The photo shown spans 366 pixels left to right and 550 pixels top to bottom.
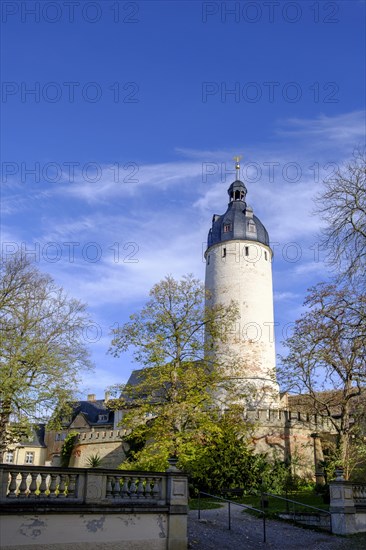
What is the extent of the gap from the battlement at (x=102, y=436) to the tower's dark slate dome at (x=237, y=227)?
16.4m

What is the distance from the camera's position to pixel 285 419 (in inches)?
1431

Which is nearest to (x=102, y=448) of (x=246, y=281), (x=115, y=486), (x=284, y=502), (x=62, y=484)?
(x=246, y=281)

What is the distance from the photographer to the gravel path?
47.5 feet

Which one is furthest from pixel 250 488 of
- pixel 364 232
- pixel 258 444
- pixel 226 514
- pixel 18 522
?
pixel 18 522

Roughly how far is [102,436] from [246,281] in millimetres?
15696

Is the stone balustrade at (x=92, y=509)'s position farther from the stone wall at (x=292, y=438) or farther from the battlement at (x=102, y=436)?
the battlement at (x=102, y=436)

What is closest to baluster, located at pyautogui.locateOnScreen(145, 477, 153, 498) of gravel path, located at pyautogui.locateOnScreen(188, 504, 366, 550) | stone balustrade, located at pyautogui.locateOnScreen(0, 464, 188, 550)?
stone balustrade, located at pyautogui.locateOnScreen(0, 464, 188, 550)

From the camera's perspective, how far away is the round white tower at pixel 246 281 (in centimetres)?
4169

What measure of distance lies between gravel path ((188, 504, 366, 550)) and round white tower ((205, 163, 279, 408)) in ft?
72.2

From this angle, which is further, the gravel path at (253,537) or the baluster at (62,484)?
the gravel path at (253,537)

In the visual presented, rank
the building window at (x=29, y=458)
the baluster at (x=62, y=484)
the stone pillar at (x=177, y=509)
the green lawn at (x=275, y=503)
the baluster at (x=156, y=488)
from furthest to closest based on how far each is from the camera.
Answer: the building window at (x=29, y=458), the green lawn at (x=275, y=503), the baluster at (x=156, y=488), the stone pillar at (x=177, y=509), the baluster at (x=62, y=484)

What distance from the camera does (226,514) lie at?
19.2 metres

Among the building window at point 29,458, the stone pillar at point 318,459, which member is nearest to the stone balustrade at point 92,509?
the stone pillar at point 318,459

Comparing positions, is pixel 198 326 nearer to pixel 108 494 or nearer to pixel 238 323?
pixel 108 494
